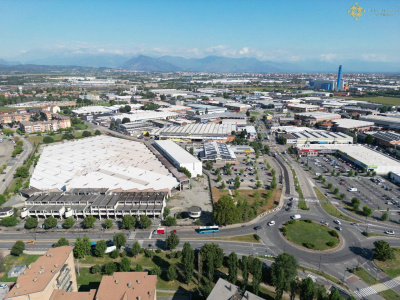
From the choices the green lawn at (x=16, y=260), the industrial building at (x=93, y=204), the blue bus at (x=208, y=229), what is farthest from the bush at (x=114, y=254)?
the blue bus at (x=208, y=229)

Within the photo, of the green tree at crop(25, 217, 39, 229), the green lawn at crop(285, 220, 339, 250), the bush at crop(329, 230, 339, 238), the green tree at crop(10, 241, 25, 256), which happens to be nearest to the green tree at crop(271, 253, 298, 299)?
the green lawn at crop(285, 220, 339, 250)

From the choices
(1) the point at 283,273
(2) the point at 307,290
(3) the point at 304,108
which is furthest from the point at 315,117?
(2) the point at 307,290

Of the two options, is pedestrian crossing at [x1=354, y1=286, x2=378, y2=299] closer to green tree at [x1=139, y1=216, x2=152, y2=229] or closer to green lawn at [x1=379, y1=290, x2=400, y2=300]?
green lawn at [x1=379, y1=290, x2=400, y2=300]

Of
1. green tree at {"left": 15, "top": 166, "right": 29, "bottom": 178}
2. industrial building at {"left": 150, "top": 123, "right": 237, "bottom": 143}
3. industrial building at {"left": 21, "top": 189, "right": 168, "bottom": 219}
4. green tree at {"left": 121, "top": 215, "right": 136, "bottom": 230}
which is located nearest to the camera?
green tree at {"left": 121, "top": 215, "right": 136, "bottom": 230}

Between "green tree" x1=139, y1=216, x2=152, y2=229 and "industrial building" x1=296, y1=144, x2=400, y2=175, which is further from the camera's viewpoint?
"industrial building" x1=296, y1=144, x2=400, y2=175

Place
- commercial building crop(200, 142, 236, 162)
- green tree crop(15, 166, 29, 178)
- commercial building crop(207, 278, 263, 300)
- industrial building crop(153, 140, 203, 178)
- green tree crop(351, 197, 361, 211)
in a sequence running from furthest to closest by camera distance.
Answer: commercial building crop(200, 142, 236, 162) → industrial building crop(153, 140, 203, 178) → green tree crop(15, 166, 29, 178) → green tree crop(351, 197, 361, 211) → commercial building crop(207, 278, 263, 300)

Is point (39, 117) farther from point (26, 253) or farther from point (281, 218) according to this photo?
point (281, 218)

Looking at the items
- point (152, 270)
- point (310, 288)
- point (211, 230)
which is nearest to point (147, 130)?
point (211, 230)
